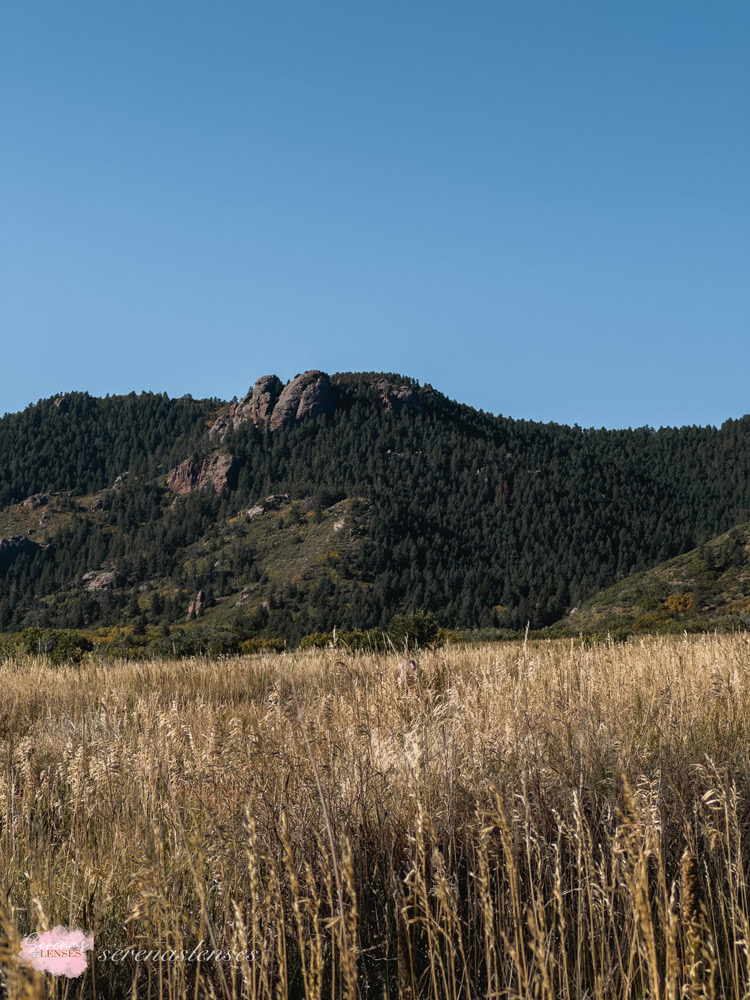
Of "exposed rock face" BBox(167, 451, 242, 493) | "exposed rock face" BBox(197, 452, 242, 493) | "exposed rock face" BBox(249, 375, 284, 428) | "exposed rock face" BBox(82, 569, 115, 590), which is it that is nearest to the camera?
"exposed rock face" BBox(82, 569, 115, 590)

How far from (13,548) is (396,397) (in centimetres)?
7235

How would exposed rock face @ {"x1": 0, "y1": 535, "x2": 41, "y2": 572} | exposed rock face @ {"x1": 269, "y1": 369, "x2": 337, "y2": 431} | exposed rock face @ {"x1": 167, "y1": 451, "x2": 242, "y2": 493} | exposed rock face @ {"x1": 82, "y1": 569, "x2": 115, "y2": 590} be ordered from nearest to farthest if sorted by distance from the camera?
exposed rock face @ {"x1": 82, "y1": 569, "x2": 115, "y2": 590}
exposed rock face @ {"x1": 0, "y1": 535, "x2": 41, "y2": 572}
exposed rock face @ {"x1": 167, "y1": 451, "x2": 242, "y2": 493}
exposed rock face @ {"x1": 269, "y1": 369, "x2": 337, "y2": 431}

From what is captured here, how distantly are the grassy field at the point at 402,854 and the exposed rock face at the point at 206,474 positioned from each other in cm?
11933

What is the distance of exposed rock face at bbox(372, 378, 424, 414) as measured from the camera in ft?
445

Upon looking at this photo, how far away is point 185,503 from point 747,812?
121 metres

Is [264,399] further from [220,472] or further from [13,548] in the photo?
[13,548]

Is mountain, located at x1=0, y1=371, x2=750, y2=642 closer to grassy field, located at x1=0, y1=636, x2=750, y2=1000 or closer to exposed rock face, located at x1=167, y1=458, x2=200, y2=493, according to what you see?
exposed rock face, located at x1=167, y1=458, x2=200, y2=493

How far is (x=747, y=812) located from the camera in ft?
10.0

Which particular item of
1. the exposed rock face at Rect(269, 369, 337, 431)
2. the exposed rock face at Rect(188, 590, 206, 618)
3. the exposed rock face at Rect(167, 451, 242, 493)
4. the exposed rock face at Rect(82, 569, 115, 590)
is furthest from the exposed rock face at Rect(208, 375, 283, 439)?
the exposed rock face at Rect(188, 590, 206, 618)

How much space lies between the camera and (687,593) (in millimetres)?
40594

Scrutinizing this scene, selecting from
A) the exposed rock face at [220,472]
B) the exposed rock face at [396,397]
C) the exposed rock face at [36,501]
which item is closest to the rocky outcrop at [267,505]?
the exposed rock face at [220,472]

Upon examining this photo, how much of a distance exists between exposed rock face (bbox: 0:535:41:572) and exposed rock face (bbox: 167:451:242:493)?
26.1 m

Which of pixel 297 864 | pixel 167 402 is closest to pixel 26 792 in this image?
pixel 297 864

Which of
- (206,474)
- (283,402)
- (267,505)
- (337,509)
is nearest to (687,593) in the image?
(337,509)
